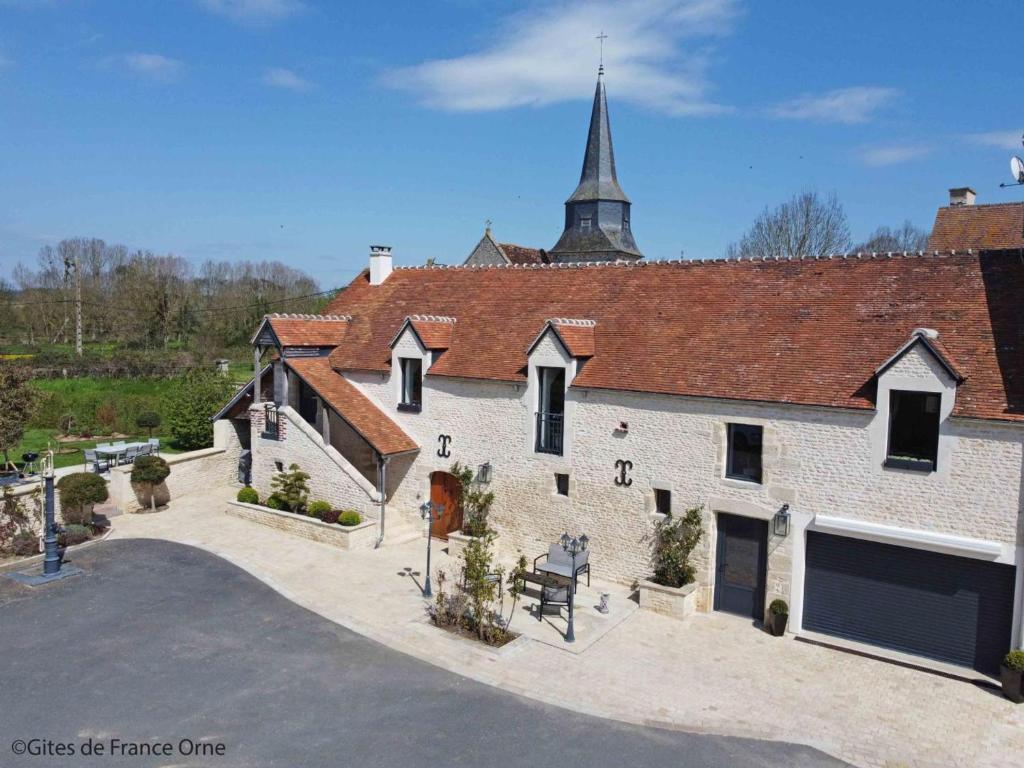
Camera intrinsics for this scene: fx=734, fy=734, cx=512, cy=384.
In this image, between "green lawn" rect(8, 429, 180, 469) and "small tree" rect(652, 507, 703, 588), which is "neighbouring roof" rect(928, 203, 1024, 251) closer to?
"small tree" rect(652, 507, 703, 588)

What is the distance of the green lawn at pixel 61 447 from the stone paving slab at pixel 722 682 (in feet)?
48.5

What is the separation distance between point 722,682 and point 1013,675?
15.5 feet

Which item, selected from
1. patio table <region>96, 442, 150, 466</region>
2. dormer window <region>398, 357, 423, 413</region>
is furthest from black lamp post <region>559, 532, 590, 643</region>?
patio table <region>96, 442, 150, 466</region>

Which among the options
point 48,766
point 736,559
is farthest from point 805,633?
point 48,766

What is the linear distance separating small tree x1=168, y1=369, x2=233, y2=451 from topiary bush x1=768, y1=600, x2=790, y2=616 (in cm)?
2095

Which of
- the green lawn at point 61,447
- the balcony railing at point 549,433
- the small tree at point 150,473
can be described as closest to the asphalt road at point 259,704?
the small tree at point 150,473

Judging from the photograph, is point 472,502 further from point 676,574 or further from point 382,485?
point 676,574

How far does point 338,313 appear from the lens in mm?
24375

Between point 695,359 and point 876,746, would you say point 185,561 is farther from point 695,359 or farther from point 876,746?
point 876,746

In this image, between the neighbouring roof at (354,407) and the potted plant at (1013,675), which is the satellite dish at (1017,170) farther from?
the neighbouring roof at (354,407)

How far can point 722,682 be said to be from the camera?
1280cm

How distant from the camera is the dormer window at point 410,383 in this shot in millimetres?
20734

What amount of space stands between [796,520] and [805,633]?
2275 millimetres

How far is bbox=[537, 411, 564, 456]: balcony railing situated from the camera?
17.9 meters
